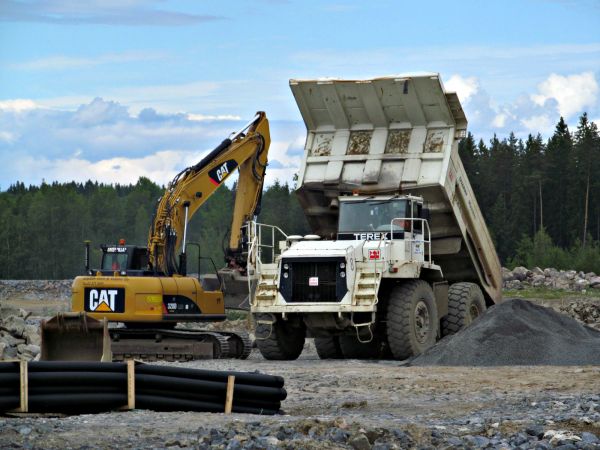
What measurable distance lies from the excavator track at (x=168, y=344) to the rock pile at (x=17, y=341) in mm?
2032

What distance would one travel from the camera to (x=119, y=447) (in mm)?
9703

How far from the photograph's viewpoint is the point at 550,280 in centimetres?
5500

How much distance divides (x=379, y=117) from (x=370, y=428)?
11844 millimetres

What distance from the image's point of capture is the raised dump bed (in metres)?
21.2

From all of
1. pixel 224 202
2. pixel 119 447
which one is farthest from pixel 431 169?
pixel 224 202

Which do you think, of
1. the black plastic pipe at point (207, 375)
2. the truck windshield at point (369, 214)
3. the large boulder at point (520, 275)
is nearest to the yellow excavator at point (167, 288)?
the truck windshield at point (369, 214)

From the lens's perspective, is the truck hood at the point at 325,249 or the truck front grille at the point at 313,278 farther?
the truck hood at the point at 325,249

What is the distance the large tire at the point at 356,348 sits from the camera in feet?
72.6

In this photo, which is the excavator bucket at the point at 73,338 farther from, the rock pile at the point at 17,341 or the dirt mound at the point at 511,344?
the dirt mound at the point at 511,344

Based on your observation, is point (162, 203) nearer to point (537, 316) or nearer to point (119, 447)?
point (537, 316)

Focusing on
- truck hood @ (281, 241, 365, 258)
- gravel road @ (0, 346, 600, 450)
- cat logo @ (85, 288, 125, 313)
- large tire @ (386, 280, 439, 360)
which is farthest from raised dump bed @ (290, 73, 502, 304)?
gravel road @ (0, 346, 600, 450)

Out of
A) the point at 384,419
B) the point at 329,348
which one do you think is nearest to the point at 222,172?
the point at 329,348

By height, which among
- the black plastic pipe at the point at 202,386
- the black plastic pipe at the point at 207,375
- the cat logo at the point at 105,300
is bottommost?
the black plastic pipe at the point at 202,386

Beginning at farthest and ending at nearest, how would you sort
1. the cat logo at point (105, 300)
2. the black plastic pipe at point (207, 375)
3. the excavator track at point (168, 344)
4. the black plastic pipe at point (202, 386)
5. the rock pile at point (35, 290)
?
the rock pile at point (35, 290) < the excavator track at point (168, 344) < the cat logo at point (105, 300) < the black plastic pipe at point (207, 375) < the black plastic pipe at point (202, 386)
